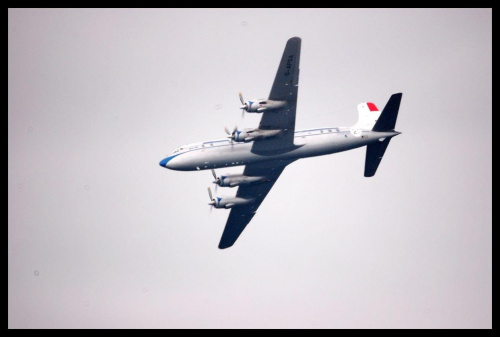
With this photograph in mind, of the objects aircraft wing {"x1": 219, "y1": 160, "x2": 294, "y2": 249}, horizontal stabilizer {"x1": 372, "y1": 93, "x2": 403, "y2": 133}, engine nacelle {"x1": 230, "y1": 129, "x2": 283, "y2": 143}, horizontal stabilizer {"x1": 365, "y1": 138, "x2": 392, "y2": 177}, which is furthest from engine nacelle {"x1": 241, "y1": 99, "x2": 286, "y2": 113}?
Answer: horizontal stabilizer {"x1": 365, "y1": 138, "x2": 392, "y2": 177}

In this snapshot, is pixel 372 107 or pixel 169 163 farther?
pixel 372 107

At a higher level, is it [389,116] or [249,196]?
[389,116]

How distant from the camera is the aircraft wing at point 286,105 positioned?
63.2 metres

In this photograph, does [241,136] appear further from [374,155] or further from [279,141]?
[374,155]

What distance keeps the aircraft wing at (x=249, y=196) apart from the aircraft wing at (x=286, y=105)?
9.20ft

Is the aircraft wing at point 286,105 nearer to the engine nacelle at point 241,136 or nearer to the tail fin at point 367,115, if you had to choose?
the engine nacelle at point 241,136

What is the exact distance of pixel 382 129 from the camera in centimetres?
7000

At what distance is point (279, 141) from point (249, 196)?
35.0 feet

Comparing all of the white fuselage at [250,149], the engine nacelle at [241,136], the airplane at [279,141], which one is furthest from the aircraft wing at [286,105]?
the engine nacelle at [241,136]

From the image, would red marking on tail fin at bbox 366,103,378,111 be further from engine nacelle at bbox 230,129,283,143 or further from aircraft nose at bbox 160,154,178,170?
aircraft nose at bbox 160,154,178,170

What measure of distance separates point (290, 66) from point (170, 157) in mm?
13776

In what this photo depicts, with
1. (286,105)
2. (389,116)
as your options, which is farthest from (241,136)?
(389,116)

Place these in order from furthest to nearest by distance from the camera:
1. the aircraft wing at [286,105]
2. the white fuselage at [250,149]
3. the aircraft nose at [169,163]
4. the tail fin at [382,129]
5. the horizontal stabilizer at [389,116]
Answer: the tail fin at [382,129] → the horizontal stabilizer at [389,116] → the white fuselage at [250,149] → the aircraft nose at [169,163] → the aircraft wing at [286,105]

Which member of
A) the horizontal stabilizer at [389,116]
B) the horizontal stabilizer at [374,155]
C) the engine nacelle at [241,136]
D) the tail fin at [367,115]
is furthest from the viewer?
the tail fin at [367,115]
